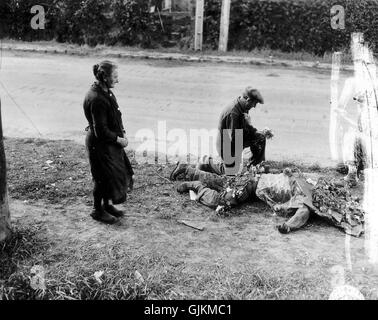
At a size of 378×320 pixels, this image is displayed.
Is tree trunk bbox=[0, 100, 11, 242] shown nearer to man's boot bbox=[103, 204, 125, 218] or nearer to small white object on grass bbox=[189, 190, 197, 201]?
man's boot bbox=[103, 204, 125, 218]

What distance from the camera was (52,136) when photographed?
28.7 feet

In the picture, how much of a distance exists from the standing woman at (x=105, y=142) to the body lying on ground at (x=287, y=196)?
1.18 m

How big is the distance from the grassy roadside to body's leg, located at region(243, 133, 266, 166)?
41.6 inches

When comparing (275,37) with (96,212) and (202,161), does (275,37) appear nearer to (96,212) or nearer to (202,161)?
(202,161)

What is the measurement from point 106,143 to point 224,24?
→ 39.4 feet

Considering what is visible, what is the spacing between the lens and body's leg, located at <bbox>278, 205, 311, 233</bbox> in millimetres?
5438

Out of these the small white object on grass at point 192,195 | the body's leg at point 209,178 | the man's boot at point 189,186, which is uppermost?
the body's leg at point 209,178

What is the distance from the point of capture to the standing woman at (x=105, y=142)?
16.3ft

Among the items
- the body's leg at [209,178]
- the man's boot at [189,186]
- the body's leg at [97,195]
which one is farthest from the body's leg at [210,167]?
the body's leg at [97,195]

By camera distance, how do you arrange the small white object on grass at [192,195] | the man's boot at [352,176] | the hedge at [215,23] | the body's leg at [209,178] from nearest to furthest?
the small white object on grass at [192,195] → the body's leg at [209,178] → the man's boot at [352,176] → the hedge at [215,23]

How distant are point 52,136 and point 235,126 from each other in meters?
3.92

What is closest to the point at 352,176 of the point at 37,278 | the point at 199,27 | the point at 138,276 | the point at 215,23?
the point at 138,276

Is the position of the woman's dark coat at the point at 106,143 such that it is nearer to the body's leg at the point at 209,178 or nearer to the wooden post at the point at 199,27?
the body's leg at the point at 209,178

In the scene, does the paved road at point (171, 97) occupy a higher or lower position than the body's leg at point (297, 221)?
higher
